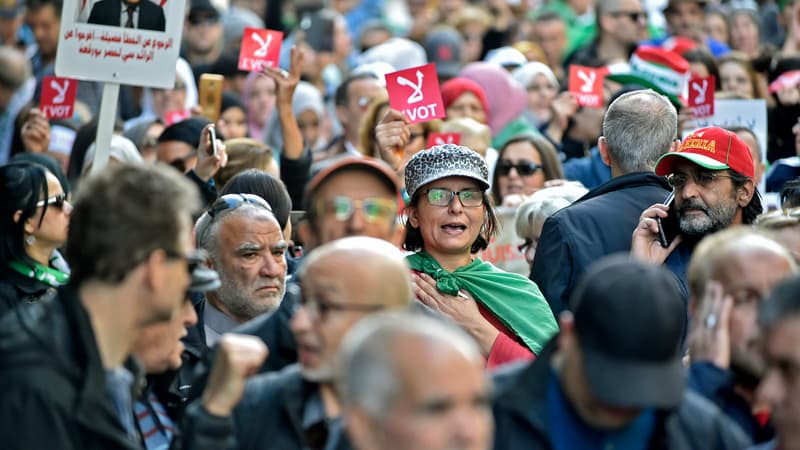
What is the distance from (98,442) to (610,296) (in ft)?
5.28

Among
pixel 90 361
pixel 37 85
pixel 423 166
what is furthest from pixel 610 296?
pixel 37 85

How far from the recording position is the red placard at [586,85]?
10.6m

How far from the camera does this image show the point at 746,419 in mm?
4625

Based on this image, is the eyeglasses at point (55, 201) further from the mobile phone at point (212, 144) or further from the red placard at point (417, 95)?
the red placard at point (417, 95)

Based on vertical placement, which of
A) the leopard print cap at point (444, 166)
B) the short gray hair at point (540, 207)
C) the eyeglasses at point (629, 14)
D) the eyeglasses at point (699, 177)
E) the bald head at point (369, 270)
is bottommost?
the short gray hair at point (540, 207)

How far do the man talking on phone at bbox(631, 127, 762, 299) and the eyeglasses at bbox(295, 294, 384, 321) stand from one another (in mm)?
2702

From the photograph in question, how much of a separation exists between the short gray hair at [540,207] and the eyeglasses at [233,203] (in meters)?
1.77

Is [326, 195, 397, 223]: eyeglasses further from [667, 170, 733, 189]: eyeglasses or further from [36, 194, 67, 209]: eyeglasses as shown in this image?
[36, 194, 67, 209]: eyeglasses

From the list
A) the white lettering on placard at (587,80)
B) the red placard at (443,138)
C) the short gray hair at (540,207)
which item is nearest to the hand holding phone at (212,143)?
the red placard at (443,138)

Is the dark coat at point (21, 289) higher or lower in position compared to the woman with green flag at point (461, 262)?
lower

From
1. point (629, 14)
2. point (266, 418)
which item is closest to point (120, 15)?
point (266, 418)

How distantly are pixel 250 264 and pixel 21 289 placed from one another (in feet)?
3.64

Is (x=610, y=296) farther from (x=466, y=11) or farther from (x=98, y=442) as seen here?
(x=466, y=11)

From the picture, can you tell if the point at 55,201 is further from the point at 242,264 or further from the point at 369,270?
the point at 369,270
